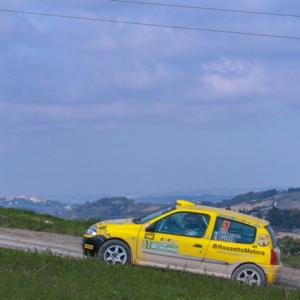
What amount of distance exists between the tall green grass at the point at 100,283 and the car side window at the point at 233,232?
102 centimetres

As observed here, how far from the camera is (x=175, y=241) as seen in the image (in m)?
12.8

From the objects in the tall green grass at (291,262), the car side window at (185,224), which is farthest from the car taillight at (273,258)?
the tall green grass at (291,262)

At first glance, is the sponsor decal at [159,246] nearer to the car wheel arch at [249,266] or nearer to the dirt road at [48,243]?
the car wheel arch at [249,266]

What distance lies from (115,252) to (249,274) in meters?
2.65

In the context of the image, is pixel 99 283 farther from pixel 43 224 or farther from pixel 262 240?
pixel 43 224

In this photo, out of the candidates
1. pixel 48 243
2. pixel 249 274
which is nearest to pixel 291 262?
pixel 249 274

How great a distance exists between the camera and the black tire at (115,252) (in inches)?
511

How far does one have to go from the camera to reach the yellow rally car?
12.8 meters

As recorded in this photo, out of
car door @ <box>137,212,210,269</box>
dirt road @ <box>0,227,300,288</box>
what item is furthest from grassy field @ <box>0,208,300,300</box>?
dirt road @ <box>0,227,300,288</box>

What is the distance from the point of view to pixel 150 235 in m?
12.9

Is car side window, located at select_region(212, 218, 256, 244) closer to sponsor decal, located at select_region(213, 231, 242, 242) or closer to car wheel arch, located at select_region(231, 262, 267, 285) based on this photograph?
sponsor decal, located at select_region(213, 231, 242, 242)

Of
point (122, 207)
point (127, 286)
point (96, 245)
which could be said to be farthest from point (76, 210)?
point (127, 286)

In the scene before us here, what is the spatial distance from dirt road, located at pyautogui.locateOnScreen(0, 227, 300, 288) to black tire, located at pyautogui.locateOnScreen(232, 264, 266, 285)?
4.37ft

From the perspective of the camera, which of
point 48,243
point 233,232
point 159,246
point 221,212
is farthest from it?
point 48,243
